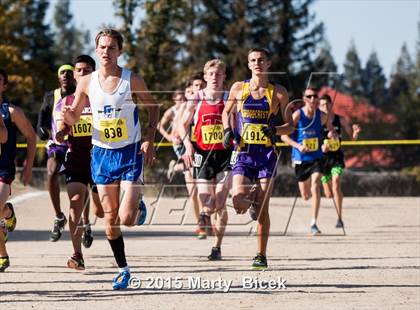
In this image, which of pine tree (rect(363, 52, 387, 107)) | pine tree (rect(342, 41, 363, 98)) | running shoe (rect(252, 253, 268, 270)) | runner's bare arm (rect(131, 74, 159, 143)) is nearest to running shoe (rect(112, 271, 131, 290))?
runner's bare arm (rect(131, 74, 159, 143))

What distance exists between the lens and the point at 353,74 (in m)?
152

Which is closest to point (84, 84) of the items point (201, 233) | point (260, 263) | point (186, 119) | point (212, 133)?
point (260, 263)

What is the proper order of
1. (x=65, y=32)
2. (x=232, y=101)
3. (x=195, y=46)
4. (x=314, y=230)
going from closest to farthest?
(x=232, y=101), (x=314, y=230), (x=195, y=46), (x=65, y=32)

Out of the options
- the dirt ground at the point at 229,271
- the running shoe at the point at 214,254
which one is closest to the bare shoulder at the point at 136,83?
the dirt ground at the point at 229,271

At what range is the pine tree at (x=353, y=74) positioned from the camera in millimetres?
141500

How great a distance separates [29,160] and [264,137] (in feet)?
8.47

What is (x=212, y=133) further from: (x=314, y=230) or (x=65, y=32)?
(x=65, y=32)

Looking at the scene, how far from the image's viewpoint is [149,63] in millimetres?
35594

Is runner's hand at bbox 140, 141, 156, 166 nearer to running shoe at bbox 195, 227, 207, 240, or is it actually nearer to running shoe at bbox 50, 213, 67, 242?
running shoe at bbox 50, 213, 67, 242

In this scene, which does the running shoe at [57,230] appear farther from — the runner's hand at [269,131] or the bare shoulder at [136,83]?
the bare shoulder at [136,83]

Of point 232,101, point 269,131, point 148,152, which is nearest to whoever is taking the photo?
point 148,152

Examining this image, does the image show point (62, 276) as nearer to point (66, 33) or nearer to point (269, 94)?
point (269, 94)

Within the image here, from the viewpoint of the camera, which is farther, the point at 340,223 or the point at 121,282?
the point at 340,223

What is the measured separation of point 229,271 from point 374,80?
138 m
